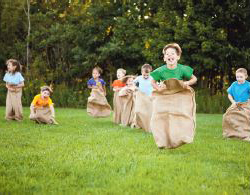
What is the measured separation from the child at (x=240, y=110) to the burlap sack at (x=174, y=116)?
2785mm

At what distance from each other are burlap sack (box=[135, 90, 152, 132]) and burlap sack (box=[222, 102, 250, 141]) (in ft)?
6.62

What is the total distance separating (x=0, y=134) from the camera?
10031mm

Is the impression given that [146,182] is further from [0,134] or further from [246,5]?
[246,5]

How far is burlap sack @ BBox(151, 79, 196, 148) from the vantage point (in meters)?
7.68

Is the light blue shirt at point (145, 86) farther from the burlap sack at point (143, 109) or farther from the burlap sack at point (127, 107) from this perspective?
the burlap sack at point (127, 107)

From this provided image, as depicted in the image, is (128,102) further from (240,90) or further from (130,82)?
(240,90)

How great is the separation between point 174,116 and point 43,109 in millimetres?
6682

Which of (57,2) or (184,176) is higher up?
(57,2)

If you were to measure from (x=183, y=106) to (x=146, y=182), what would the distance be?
287 centimetres

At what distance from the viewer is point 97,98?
16656 millimetres

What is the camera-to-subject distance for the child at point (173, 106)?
7.68m

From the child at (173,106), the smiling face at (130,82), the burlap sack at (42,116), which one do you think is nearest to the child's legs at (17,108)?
the burlap sack at (42,116)

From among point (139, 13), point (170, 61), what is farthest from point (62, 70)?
point (170, 61)

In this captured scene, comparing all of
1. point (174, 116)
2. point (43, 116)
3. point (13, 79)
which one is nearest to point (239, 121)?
point (174, 116)
